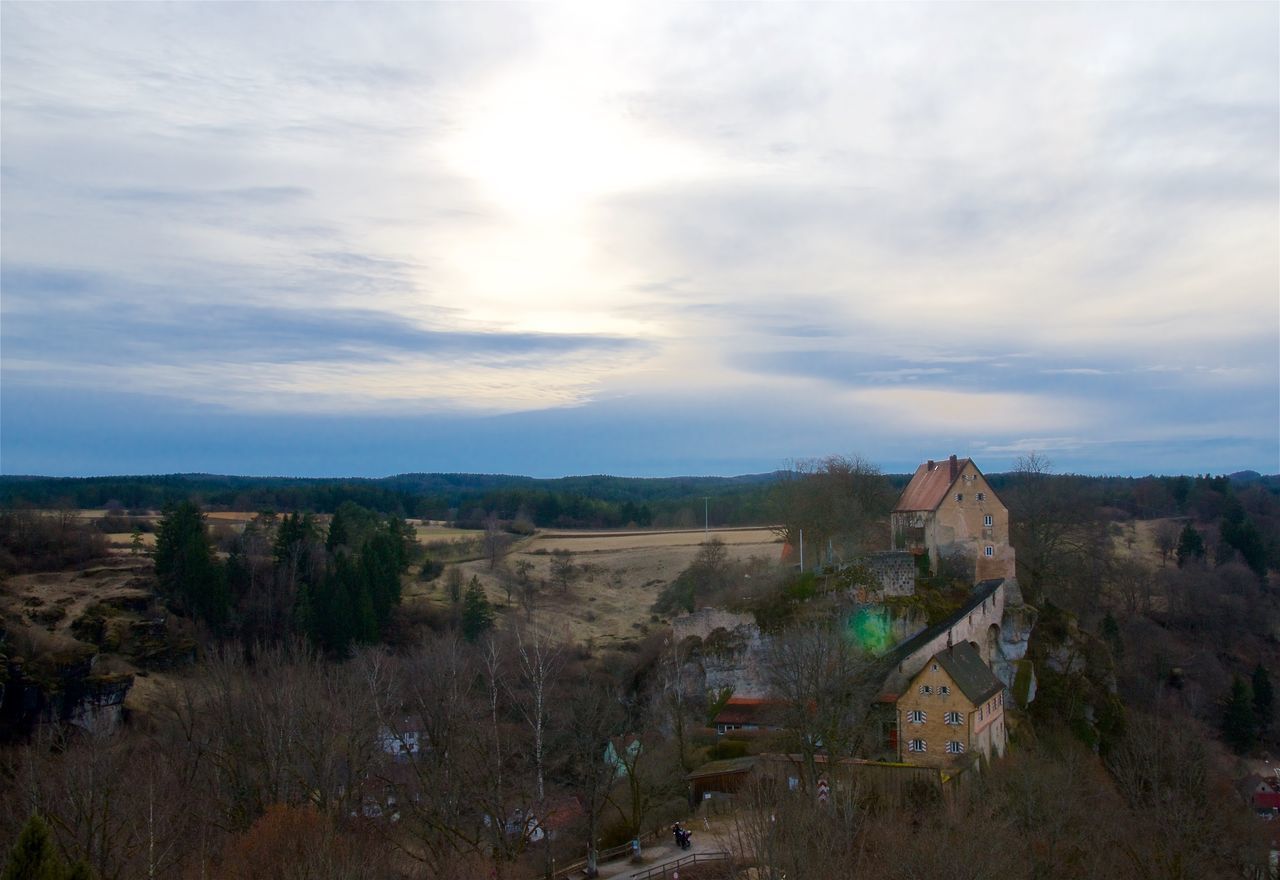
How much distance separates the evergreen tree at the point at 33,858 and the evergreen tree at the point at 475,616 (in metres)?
50.3

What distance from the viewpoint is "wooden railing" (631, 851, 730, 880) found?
28500 mm

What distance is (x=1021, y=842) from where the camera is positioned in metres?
27.7

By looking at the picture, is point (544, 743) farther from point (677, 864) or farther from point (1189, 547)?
point (1189, 547)

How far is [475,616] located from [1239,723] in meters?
54.0

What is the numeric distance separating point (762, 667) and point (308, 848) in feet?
85.9

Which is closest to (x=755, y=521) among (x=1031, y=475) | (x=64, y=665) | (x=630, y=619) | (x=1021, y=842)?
(x=630, y=619)

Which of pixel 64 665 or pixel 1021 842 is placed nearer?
pixel 1021 842

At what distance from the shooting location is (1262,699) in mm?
74312

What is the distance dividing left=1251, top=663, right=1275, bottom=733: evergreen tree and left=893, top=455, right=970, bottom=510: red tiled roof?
4049 cm

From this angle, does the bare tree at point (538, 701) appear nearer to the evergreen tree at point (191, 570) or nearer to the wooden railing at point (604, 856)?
the wooden railing at point (604, 856)

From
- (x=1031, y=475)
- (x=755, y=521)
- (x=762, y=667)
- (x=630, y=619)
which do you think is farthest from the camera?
(x=755, y=521)

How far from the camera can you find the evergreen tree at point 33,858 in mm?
17359

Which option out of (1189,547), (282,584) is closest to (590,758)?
(282,584)

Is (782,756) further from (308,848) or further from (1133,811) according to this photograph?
(308,848)
